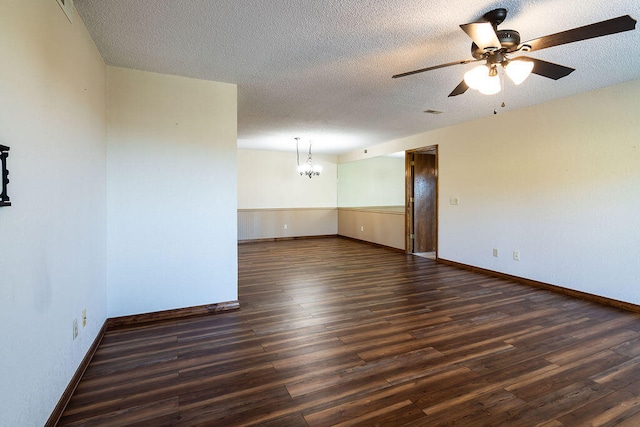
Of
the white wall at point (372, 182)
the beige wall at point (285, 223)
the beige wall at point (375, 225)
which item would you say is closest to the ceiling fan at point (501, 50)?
the beige wall at point (375, 225)

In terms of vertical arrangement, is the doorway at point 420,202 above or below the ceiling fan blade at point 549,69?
below

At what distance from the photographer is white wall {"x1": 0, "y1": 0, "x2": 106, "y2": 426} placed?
4.17ft

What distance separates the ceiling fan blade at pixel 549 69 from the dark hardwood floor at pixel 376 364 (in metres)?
2.03

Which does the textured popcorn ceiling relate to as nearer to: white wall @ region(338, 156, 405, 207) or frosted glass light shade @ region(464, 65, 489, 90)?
frosted glass light shade @ region(464, 65, 489, 90)

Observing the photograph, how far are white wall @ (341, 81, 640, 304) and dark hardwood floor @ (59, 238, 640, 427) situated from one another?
1.24 ft

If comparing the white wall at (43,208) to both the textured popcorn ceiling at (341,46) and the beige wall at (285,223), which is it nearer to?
the textured popcorn ceiling at (341,46)

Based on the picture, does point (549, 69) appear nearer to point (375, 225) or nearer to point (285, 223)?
point (375, 225)

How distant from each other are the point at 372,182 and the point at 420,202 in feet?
7.06

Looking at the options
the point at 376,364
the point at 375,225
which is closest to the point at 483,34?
the point at 376,364

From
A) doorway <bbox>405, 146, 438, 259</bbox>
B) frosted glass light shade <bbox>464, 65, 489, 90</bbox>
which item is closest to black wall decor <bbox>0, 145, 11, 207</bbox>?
frosted glass light shade <bbox>464, 65, 489, 90</bbox>

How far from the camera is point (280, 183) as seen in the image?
8.48m

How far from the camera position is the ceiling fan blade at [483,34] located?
1.83 m

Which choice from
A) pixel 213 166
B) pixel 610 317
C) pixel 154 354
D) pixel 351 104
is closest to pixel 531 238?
pixel 610 317

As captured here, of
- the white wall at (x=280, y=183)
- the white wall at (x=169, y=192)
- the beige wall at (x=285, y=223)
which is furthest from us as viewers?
the white wall at (x=280, y=183)
